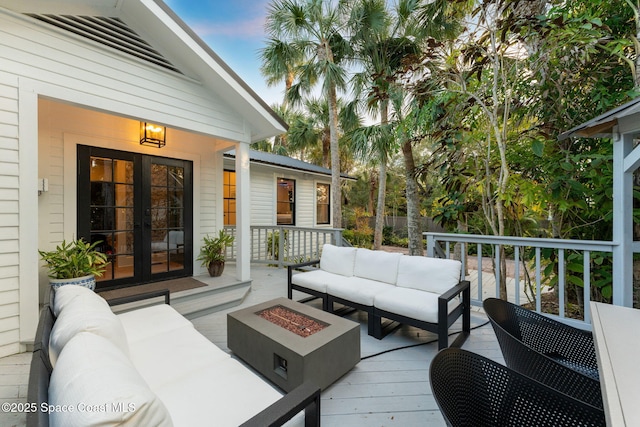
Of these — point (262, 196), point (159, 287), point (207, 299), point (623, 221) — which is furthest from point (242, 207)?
point (623, 221)

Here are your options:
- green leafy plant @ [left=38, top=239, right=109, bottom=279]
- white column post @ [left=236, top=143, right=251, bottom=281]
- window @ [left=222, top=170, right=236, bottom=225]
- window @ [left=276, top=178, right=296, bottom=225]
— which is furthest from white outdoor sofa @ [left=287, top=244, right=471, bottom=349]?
window @ [left=276, top=178, right=296, bottom=225]

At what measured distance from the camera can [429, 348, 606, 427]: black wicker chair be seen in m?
1.11

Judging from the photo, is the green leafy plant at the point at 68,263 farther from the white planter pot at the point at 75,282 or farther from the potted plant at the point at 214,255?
the potted plant at the point at 214,255

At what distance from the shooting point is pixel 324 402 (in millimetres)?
2057

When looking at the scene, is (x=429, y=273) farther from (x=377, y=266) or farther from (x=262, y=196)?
(x=262, y=196)

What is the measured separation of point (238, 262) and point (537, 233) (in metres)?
5.28

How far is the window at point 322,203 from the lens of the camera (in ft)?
32.4

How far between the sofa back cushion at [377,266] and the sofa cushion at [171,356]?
2.21 meters

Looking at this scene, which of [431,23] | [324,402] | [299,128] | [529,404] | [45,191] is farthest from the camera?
[299,128]

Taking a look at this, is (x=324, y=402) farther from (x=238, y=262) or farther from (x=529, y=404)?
(x=238, y=262)

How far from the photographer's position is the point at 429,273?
3.16 m

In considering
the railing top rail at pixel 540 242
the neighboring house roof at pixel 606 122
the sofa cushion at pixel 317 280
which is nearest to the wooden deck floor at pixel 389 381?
the sofa cushion at pixel 317 280

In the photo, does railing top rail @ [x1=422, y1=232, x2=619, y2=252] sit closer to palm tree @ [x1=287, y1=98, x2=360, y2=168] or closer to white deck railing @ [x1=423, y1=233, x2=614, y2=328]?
white deck railing @ [x1=423, y1=233, x2=614, y2=328]

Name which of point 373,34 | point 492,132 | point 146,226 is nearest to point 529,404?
point 492,132
